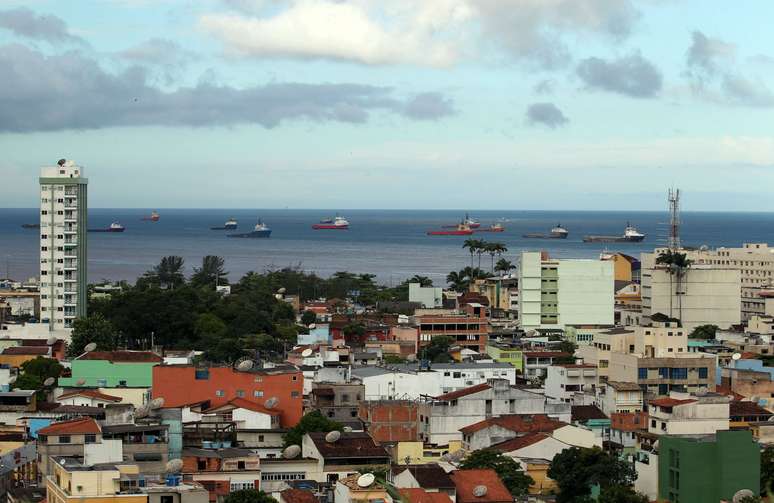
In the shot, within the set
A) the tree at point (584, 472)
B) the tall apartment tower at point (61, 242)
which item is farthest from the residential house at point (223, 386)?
the tall apartment tower at point (61, 242)

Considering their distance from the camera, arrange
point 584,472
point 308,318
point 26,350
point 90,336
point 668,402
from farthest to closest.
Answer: point 308,318 → point 90,336 → point 26,350 → point 668,402 → point 584,472

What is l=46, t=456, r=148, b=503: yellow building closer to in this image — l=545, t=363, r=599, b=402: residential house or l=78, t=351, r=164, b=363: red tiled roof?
l=78, t=351, r=164, b=363: red tiled roof

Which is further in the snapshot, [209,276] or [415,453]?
[209,276]

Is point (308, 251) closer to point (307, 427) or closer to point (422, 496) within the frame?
point (307, 427)

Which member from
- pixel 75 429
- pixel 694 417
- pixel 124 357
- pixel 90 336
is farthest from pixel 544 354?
pixel 75 429

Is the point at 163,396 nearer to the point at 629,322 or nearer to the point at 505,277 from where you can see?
the point at 629,322

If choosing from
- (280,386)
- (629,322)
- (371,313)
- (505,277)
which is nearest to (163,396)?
(280,386)
